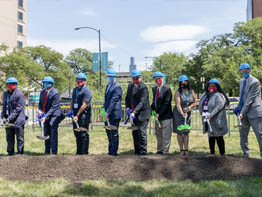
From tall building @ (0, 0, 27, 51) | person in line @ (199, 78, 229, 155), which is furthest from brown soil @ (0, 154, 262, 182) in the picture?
tall building @ (0, 0, 27, 51)

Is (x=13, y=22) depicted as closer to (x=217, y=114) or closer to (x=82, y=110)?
(x=82, y=110)

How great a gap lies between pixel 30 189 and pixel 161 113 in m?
3.19

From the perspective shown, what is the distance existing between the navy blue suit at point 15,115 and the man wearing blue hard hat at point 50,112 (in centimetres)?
47

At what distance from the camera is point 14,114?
253 inches

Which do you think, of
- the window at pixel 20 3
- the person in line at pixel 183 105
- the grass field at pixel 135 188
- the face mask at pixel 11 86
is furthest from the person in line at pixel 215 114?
the window at pixel 20 3

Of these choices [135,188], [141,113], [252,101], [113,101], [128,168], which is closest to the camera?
[135,188]

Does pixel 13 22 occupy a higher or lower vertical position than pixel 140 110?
higher

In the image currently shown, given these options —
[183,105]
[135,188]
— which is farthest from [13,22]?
[135,188]

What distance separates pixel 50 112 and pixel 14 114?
2.75ft

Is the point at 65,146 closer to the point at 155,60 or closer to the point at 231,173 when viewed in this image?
the point at 231,173

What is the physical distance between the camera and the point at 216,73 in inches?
1521

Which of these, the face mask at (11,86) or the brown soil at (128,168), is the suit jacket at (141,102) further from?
the face mask at (11,86)

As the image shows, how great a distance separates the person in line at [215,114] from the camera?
18.9 ft

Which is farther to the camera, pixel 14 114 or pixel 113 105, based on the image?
pixel 14 114
